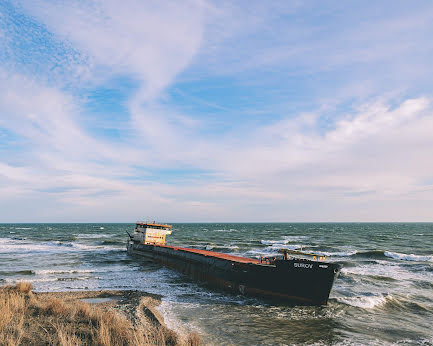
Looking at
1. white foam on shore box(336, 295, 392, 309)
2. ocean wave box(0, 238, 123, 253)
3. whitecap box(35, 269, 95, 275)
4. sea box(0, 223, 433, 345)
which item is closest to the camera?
sea box(0, 223, 433, 345)

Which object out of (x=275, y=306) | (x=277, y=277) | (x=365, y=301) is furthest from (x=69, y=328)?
(x=365, y=301)

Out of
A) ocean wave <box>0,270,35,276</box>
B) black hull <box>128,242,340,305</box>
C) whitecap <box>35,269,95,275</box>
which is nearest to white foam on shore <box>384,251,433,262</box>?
black hull <box>128,242,340,305</box>

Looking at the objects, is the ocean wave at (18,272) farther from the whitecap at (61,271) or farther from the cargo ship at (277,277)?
the cargo ship at (277,277)

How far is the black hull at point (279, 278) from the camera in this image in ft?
52.1

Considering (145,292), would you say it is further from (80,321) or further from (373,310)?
(373,310)

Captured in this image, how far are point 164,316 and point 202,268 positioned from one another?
28.5 feet

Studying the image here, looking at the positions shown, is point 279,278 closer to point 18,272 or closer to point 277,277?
point 277,277

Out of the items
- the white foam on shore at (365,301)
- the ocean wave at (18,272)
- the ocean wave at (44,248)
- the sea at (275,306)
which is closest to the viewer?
the sea at (275,306)

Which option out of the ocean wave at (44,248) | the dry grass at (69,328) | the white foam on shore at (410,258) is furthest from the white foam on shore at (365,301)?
the ocean wave at (44,248)

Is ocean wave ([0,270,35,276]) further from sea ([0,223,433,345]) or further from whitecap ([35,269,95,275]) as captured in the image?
whitecap ([35,269,95,275])

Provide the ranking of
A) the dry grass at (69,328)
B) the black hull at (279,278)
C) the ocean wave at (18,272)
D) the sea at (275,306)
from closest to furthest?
the dry grass at (69,328) < the sea at (275,306) < the black hull at (279,278) < the ocean wave at (18,272)

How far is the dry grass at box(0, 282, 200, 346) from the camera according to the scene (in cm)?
862

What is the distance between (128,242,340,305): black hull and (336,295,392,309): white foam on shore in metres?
2.21

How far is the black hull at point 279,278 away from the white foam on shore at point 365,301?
7.26ft
